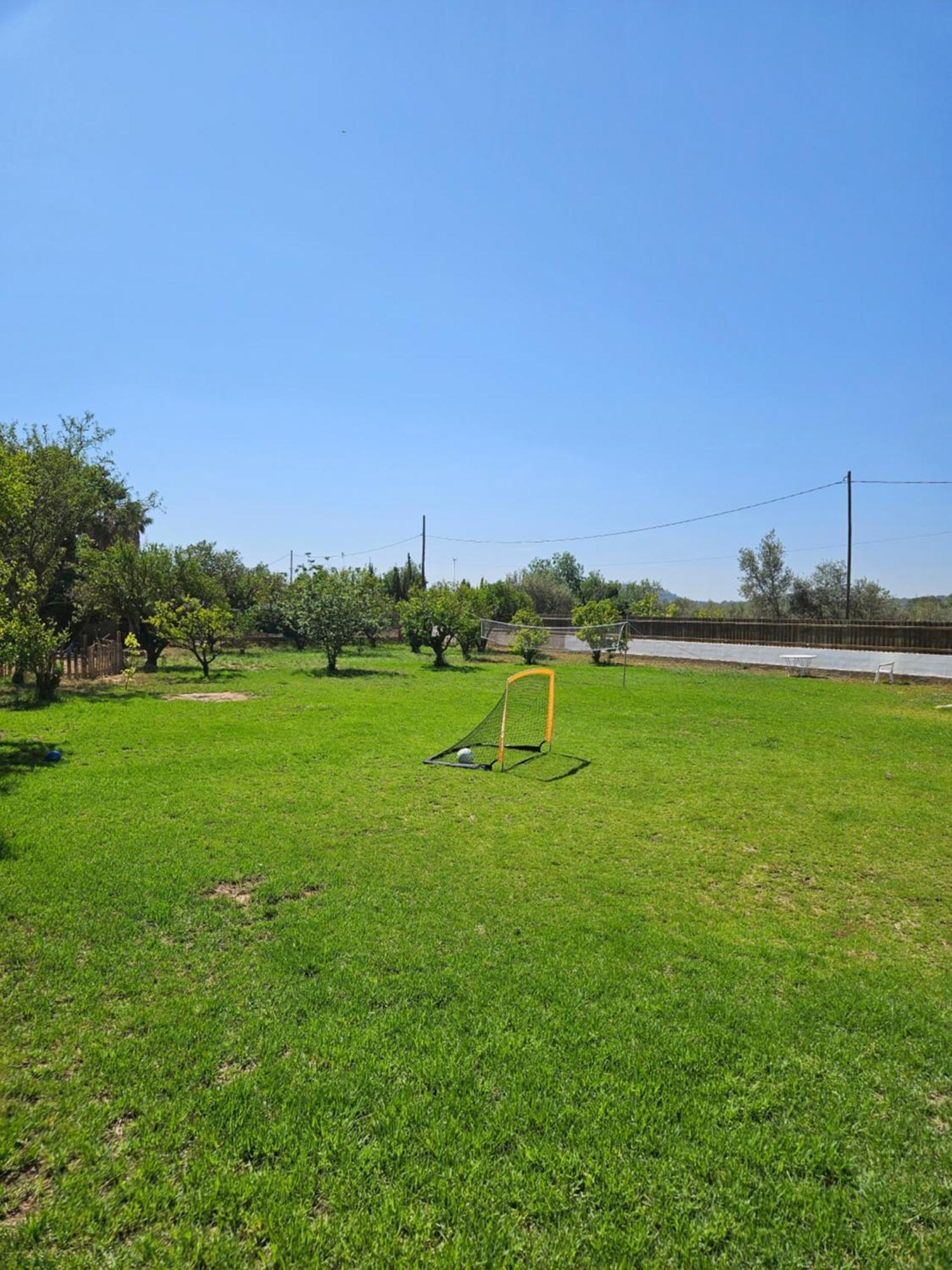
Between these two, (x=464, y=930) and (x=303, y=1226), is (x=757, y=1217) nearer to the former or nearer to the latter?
(x=303, y=1226)

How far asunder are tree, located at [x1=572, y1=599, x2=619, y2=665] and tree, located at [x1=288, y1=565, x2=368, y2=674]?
10.2 metres

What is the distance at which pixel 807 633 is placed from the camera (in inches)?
1067

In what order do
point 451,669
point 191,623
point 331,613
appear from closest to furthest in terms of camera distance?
1. point 191,623
2. point 331,613
3. point 451,669

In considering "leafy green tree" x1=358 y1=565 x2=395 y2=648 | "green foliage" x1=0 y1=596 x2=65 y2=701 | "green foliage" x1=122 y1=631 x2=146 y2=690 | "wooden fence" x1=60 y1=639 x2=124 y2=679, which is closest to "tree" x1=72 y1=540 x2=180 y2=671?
"wooden fence" x1=60 y1=639 x2=124 y2=679

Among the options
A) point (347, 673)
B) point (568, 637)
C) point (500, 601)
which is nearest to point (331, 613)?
point (347, 673)

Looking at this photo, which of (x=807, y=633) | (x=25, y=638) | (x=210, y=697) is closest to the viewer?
(x=25, y=638)

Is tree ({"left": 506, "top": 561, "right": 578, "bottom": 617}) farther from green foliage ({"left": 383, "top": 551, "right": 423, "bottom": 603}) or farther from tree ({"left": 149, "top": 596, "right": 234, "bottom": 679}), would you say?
tree ({"left": 149, "top": 596, "right": 234, "bottom": 679})

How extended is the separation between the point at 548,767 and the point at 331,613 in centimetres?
1321

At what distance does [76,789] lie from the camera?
7.18 meters

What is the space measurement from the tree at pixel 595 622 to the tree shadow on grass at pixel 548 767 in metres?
16.5

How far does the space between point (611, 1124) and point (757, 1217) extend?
0.59 meters

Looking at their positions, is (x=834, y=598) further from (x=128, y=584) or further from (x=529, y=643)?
(x=128, y=584)

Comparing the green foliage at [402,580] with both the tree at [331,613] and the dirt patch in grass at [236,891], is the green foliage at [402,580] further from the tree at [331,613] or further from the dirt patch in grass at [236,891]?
the dirt patch in grass at [236,891]

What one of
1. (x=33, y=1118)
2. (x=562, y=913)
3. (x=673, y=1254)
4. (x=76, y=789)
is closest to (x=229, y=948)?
(x=33, y=1118)
